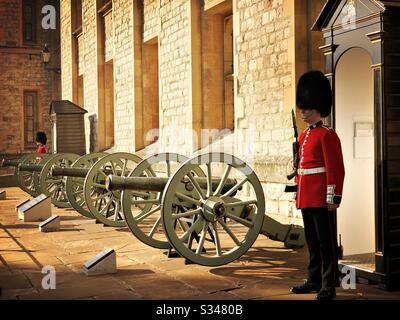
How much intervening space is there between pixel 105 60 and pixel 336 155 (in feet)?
39.2

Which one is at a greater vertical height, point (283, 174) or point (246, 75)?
point (246, 75)

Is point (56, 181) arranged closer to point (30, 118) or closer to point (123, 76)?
point (123, 76)

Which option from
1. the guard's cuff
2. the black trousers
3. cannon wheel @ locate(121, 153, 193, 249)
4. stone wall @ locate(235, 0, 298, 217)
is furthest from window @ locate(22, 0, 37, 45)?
the guard's cuff

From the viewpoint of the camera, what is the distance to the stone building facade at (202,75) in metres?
6.80

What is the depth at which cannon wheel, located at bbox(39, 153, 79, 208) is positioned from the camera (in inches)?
364

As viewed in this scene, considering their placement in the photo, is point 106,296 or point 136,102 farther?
point 136,102

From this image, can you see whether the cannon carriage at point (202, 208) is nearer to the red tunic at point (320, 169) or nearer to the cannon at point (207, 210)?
the cannon at point (207, 210)

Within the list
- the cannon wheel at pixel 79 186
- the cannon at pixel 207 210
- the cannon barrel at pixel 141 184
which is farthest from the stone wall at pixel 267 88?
the cannon wheel at pixel 79 186

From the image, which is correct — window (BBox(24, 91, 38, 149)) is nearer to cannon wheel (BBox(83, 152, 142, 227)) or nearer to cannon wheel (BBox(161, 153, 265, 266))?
cannon wheel (BBox(83, 152, 142, 227))

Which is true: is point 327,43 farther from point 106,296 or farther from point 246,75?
point 246,75

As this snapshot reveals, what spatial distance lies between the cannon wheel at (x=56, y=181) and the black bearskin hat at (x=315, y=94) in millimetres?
6188

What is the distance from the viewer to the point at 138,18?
12.0m
